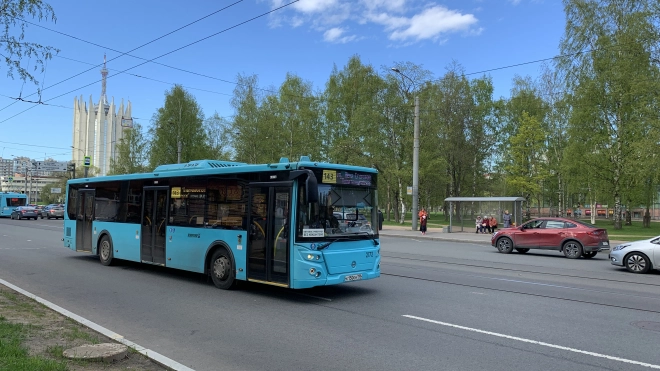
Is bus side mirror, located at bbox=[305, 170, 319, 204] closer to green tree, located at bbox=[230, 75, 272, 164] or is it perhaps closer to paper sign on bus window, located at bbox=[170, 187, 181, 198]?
paper sign on bus window, located at bbox=[170, 187, 181, 198]

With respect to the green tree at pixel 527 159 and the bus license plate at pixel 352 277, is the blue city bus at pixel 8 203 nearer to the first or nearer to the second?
the green tree at pixel 527 159

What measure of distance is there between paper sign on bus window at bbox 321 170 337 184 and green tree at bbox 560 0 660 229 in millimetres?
33730

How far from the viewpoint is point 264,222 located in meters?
9.57

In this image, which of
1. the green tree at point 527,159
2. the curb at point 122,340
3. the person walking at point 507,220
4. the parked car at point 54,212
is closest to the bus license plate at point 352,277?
the curb at point 122,340

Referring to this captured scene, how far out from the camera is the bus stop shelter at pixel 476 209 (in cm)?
3125

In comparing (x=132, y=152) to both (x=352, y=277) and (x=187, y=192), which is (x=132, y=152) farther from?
(x=352, y=277)

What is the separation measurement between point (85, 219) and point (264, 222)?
878 cm

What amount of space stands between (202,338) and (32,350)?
6.48ft

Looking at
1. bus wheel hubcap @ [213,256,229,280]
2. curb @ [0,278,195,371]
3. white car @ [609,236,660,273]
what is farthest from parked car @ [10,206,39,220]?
white car @ [609,236,660,273]

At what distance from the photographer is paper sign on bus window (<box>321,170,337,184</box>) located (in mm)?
9336

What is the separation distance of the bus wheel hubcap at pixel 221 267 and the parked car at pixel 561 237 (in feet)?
46.6

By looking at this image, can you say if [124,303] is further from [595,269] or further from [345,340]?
[595,269]

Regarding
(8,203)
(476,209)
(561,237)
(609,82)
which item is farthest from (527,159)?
(8,203)

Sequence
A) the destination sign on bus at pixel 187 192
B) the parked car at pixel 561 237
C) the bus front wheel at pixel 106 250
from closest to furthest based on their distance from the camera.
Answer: the destination sign on bus at pixel 187 192 < the bus front wheel at pixel 106 250 < the parked car at pixel 561 237
